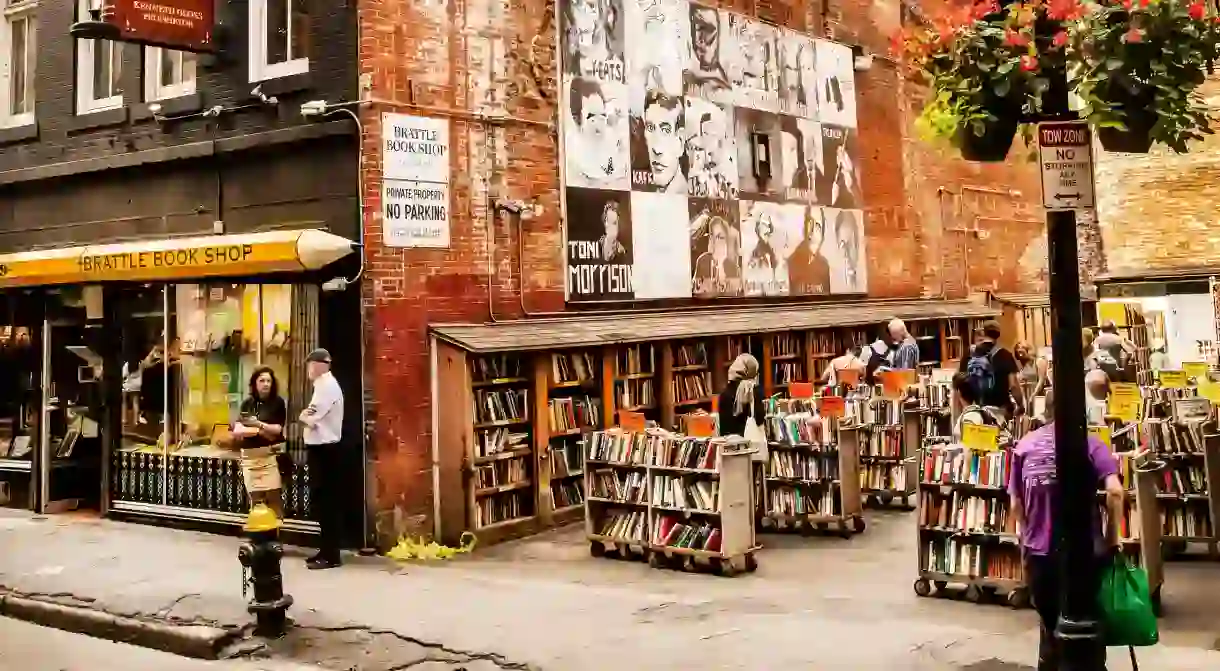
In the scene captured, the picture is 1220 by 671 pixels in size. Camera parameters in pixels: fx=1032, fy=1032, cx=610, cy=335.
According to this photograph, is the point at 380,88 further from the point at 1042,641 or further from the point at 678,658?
the point at 1042,641

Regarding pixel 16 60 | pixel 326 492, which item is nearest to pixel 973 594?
pixel 326 492

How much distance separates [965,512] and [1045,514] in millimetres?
2718

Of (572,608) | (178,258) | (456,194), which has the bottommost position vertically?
(572,608)

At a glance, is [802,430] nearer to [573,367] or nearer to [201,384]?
[573,367]

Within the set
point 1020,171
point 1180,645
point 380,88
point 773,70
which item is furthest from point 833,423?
point 1020,171

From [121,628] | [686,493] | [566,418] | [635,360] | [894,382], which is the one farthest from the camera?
[635,360]

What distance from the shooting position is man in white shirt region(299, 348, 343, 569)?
10.7m

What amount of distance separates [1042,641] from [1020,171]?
2139 centimetres

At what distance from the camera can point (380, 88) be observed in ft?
37.5

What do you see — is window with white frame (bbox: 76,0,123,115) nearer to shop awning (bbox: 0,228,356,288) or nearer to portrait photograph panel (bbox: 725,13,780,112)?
shop awning (bbox: 0,228,356,288)

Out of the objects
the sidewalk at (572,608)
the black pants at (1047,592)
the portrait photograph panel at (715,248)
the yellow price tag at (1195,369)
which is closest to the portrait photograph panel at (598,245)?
the portrait photograph panel at (715,248)

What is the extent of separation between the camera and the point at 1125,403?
10.6m

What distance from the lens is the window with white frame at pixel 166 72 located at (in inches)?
522

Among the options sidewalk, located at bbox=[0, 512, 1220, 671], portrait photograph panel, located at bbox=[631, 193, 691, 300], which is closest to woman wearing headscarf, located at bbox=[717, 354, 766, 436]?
sidewalk, located at bbox=[0, 512, 1220, 671]
